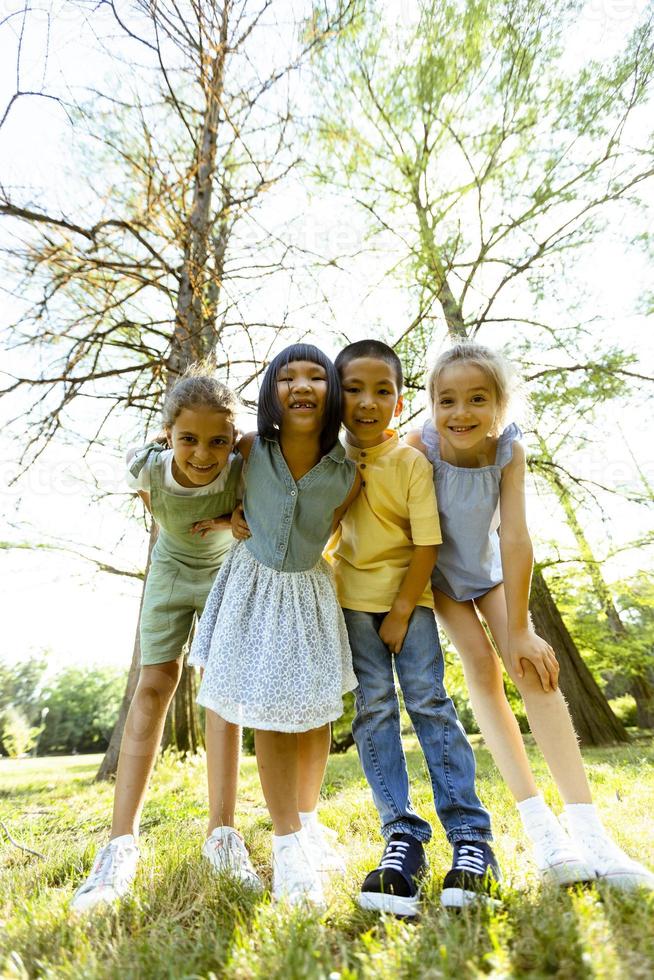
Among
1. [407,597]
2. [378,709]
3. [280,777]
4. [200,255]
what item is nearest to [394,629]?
[407,597]

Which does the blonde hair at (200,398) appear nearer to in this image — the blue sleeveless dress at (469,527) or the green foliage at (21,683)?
the blue sleeveless dress at (469,527)

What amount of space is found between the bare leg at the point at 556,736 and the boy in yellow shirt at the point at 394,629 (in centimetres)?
22

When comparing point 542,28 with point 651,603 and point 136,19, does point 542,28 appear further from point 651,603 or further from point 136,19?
point 651,603

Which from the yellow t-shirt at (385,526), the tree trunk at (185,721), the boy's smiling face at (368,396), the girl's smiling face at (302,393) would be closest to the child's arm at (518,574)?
the yellow t-shirt at (385,526)

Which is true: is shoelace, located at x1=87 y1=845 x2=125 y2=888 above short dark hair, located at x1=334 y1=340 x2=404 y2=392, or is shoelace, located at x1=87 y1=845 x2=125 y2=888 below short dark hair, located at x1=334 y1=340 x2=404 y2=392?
below

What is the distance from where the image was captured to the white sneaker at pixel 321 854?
6.02 ft

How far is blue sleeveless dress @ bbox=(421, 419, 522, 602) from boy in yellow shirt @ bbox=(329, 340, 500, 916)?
92 mm

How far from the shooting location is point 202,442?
1.94 meters

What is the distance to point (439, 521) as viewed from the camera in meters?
2.01

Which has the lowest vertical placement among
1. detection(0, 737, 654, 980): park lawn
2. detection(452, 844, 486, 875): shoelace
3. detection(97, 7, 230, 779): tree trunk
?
detection(0, 737, 654, 980): park lawn

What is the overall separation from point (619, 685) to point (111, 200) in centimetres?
1850

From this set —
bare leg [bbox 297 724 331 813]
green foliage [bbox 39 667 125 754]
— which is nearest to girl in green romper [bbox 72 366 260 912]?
bare leg [bbox 297 724 331 813]

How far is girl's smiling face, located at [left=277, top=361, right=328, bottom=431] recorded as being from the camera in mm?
1920

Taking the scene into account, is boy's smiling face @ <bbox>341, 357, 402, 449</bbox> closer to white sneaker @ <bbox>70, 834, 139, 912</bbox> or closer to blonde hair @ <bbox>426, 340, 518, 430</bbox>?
blonde hair @ <bbox>426, 340, 518, 430</bbox>
